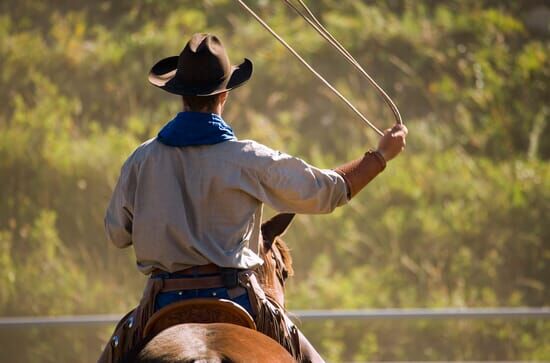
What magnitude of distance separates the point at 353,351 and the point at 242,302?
7.47m

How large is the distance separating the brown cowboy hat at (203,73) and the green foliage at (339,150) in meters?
7.08

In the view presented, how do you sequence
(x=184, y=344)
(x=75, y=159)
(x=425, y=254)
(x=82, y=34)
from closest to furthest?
(x=184, y=344) → (x=425, y=254) → (x=75, y=159) → (x=82, y=34)

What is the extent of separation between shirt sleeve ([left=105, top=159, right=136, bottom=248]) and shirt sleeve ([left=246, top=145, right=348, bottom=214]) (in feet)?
1.79

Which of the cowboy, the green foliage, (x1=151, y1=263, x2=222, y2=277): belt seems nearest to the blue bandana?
the cowboy

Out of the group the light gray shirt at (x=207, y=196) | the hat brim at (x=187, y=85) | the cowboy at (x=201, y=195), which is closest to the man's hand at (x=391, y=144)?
the cowboy at (x=201, y=195)

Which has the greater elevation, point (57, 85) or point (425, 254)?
point (57, 85)

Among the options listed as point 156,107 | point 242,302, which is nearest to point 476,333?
point 156,107

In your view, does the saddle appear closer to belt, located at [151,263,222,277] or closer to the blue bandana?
belt, located at [151,263,222,277]

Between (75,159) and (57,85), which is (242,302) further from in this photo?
(57,85)

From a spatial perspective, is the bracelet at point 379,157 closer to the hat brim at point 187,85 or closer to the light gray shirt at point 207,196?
the light gray shirt at point 207,196

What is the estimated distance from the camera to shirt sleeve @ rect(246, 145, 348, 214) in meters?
4.46

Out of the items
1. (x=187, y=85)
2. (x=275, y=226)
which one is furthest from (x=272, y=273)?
(x=187, y=85)

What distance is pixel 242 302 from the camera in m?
4.46

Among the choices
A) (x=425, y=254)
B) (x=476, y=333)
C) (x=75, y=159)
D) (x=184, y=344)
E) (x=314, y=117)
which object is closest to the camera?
(x=184, y=344)
